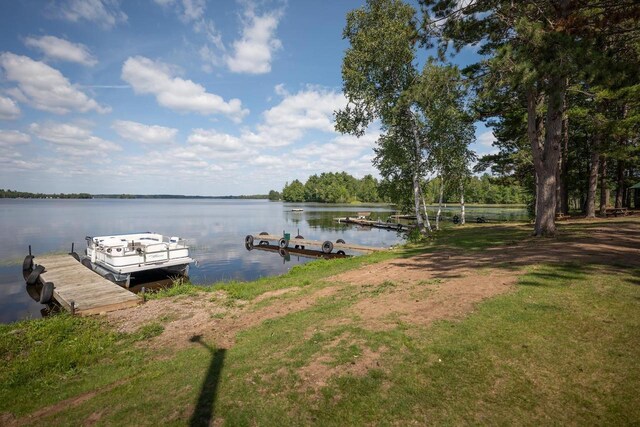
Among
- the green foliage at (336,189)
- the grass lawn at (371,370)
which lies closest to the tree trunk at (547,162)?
the grass lawn at (371,370)

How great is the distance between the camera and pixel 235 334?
812cm

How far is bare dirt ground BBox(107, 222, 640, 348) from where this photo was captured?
802 cm

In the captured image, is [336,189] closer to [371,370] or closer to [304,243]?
[304,243]

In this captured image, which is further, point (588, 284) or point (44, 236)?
point (44, 236)

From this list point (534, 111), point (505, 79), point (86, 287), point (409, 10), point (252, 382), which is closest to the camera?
point (252, 382)

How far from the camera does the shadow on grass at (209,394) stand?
466 cm

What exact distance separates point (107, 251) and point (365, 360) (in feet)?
66.3

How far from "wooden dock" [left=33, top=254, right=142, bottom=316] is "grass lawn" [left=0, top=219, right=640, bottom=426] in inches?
121

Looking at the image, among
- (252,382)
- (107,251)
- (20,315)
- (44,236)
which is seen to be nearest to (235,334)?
(252,382)

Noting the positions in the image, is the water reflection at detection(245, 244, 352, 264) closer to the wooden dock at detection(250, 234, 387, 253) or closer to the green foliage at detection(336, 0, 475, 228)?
the wooden dock at detection(250, 234, 387, 253)

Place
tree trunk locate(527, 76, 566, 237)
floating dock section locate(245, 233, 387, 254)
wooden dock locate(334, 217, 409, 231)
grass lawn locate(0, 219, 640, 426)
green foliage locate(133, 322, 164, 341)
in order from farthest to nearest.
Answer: wooden dock locate(334, 217, 409, 231)
floating dock section locate(245, 233, 387, 254)
tree trunk locate(527, 76, 566, 237)
green foliage locate(133, 322, 164, 341)
grass lawn locate(0, 219, 640, 426)

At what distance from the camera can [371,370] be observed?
5371mm

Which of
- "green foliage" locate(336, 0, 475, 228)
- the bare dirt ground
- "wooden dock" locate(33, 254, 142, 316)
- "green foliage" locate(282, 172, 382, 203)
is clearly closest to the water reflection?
"green foliage" locate(336, 0, 475, 228)

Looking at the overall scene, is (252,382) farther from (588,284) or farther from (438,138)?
(438,138)
